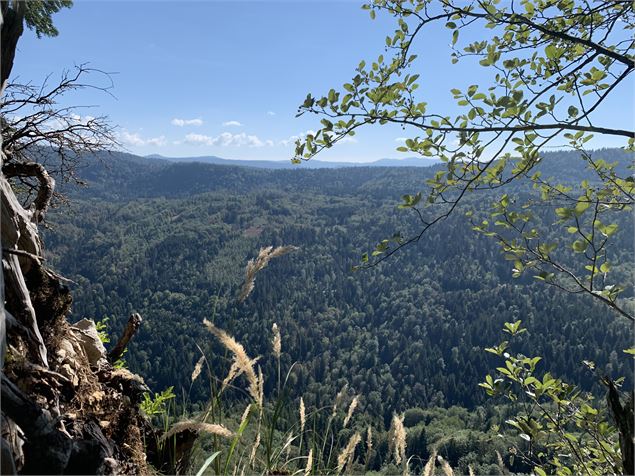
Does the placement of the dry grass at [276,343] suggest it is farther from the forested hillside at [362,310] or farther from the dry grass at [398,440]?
the forested hillside at [362,310]

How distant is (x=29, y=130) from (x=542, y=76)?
3.85m

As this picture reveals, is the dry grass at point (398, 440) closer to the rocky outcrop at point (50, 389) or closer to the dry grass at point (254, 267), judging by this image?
the dry grass at point (254, 267)

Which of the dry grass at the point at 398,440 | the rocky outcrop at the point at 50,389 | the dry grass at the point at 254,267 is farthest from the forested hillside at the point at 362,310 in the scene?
the dry grass at the point at 254,267

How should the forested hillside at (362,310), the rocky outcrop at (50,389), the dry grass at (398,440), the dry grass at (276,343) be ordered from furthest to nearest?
1. the forested hillside at (362,310)
2. the dry grass at (276,343)
3. the dry grass at (398,440)
4. the rocky outcrop at (50,389)

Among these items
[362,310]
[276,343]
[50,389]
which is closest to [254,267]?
[276,343]

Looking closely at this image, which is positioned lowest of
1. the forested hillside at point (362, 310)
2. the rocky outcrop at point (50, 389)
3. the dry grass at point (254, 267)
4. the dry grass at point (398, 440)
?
the forested hillside at point (362, 310)

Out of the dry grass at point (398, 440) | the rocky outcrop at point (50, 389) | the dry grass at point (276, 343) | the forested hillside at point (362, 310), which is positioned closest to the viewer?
the rocky outcrop at point (50, 389)

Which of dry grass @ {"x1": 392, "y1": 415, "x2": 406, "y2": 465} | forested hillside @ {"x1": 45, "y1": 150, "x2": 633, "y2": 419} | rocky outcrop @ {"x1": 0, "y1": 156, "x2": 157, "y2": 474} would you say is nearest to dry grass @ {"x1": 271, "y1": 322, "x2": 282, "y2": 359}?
dry grass @ {"x1": 392, "y1": 415, "x2": 406, "y2": 465}

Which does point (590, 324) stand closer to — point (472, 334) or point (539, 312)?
point (539, 312)

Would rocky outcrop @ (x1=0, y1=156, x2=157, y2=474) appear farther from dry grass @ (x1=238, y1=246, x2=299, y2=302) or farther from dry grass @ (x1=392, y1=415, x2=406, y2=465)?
dry grass @ (x1=392, y1=415, x2=406, y2=465)

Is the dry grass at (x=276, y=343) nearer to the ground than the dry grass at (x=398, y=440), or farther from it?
farther from it

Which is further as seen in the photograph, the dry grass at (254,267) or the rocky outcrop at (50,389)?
the dry grass at (254,267)

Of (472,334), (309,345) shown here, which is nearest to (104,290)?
(309,345)

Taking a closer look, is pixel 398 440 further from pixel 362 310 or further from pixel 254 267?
pixel 362 310
